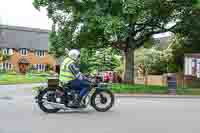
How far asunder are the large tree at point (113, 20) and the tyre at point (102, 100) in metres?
15.7

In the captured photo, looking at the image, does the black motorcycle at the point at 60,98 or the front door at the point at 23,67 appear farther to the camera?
the front door at the point at 23,67

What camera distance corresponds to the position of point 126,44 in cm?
3653

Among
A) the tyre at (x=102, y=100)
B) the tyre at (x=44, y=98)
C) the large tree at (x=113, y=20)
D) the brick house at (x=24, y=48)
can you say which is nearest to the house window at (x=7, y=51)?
the brick house at (x=24, y=48)

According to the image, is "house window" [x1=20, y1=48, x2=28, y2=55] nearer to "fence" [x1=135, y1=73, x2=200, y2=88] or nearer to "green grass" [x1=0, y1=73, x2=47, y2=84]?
"green grass" [x1=0, y1=73, x2=47, y2=84]

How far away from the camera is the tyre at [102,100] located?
14340 millimetres

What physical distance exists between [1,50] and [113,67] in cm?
4037

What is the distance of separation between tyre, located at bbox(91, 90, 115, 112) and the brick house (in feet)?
276

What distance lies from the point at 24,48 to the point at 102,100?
290 feet

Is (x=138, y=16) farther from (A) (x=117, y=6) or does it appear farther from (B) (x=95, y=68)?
(B) (x=95, y=68)

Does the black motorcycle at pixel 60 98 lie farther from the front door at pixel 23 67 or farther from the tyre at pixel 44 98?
the front door at pixel 23 67

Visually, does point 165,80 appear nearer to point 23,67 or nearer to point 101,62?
point 101,62

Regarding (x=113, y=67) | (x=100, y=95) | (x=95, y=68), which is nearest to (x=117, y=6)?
(x=100, y=95)

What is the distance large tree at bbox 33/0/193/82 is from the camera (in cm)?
3066

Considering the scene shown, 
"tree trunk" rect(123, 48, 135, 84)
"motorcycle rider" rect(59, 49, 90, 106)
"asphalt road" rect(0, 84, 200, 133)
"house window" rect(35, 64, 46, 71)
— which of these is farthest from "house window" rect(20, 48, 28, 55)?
"motorcycle rider" rect(59, 49, 90, 106)
